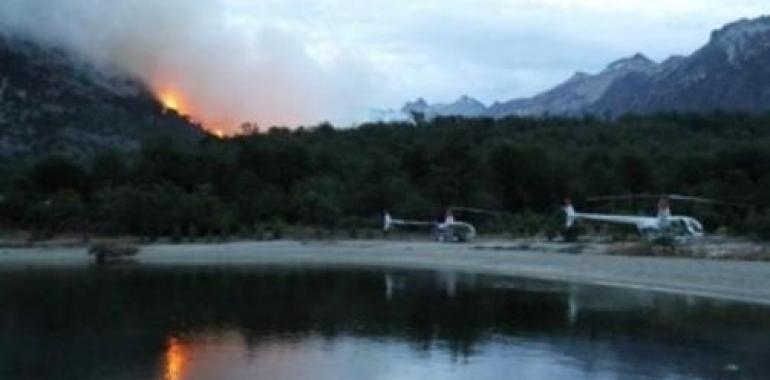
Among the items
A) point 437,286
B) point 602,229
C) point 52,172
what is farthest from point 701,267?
point 52,172

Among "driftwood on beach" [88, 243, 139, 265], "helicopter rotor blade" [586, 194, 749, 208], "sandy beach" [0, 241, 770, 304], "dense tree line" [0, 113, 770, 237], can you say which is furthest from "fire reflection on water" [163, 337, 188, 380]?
"dense tree line" [0, 113, 770, 237]

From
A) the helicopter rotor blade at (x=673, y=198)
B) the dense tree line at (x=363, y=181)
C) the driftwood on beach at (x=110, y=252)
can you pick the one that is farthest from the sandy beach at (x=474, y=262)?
the helicopter rotor blade at (x=673, y=198)

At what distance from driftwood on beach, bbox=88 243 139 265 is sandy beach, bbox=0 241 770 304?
946 mm

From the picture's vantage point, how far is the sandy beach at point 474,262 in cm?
4459

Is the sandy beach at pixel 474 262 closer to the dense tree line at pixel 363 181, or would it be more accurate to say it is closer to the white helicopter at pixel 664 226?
the white helicopter at pixel 664 226

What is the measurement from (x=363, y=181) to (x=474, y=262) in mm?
48646

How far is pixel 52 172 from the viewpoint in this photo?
4437 inches

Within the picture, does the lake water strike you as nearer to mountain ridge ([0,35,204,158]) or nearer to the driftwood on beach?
the driftwood on beach

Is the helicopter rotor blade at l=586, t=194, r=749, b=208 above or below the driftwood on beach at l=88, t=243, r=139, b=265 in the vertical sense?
above

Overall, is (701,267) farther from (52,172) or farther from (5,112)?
(5,112)

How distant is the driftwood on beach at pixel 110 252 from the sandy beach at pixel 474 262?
95 centimetres

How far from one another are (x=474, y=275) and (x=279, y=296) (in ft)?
48.6

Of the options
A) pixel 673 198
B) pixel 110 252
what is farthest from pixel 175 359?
pixel 673 198

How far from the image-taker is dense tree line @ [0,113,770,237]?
92625 mm
